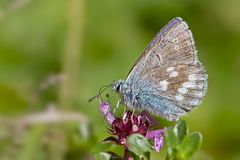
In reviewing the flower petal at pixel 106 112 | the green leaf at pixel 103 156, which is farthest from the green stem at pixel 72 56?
the green leaf at pixel 103 156

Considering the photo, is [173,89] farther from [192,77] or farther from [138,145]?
[138,145]

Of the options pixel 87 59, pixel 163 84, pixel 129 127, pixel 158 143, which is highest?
pixel 87 59

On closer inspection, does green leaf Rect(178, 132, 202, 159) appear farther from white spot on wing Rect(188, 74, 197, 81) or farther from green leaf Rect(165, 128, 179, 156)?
white spot on wing Rect(188, 74, 197, 81)

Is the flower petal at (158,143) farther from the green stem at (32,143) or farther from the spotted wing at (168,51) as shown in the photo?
the green stem at (32,143)

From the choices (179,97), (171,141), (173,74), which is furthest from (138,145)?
(173,74)

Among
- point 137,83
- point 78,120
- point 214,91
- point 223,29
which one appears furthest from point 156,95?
point 223,29
